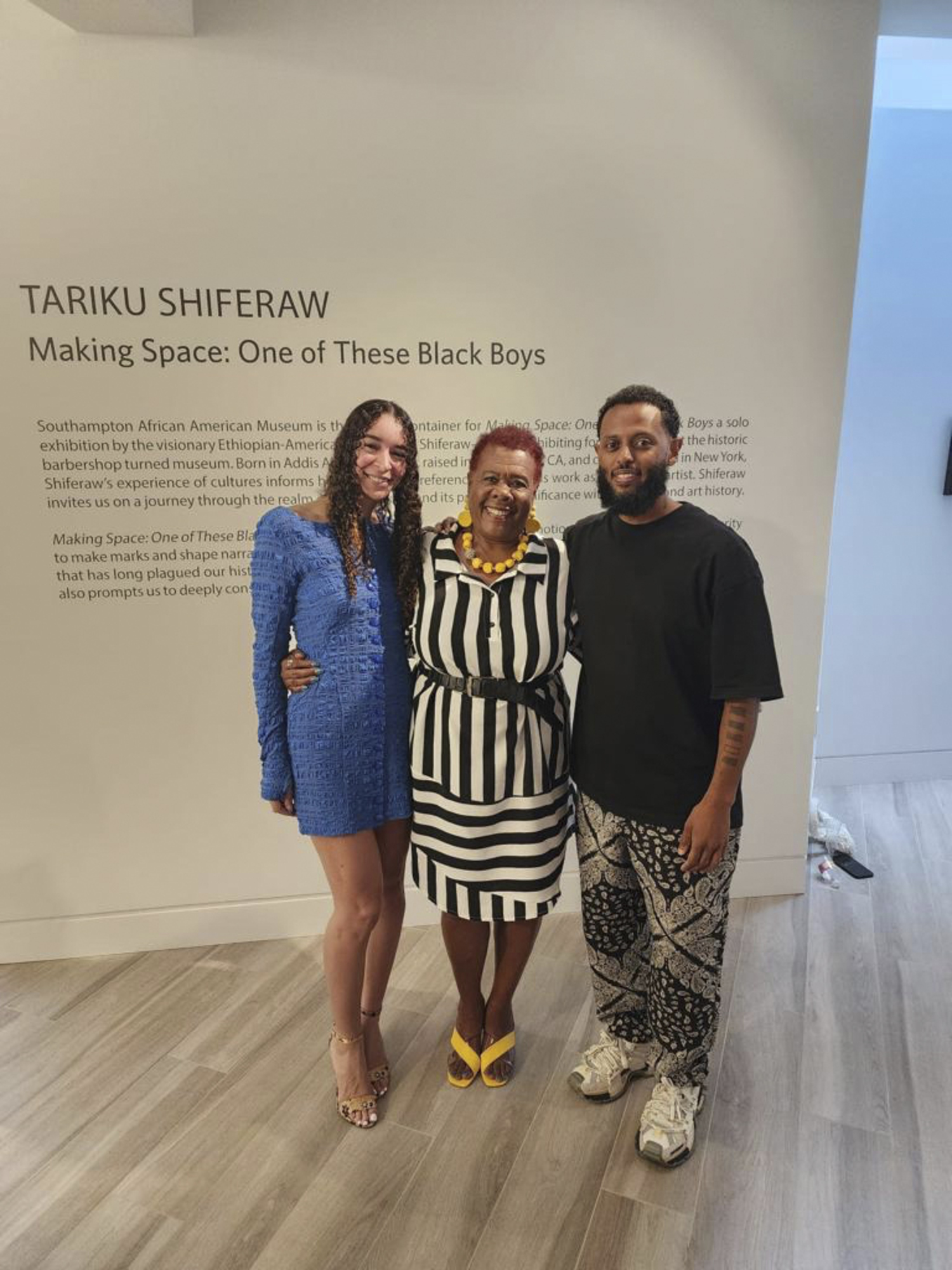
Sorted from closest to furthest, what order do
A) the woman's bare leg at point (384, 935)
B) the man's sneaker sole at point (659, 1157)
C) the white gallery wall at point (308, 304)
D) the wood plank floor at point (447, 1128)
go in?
the wood plank floor at point (447, 1128), the man's sneaker sole at point (659, 1157), the woman's bare leg at point (384, 935), the white gallery wall at point (308, 304)

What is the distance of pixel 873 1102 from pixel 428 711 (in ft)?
5.00

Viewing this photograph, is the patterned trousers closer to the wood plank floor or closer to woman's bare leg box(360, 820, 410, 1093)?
the wood plank floor

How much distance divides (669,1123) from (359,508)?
158 cm

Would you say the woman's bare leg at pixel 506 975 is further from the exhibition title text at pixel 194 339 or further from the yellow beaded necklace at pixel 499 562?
the exhibition title text at pixel 194 339

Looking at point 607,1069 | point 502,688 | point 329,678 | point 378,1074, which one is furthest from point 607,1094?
point 329,678

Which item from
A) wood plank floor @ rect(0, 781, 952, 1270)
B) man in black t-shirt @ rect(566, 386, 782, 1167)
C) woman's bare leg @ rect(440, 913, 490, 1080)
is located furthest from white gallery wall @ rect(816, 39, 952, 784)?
woman's bare leg @ rect(440, 913, 490, 1080)

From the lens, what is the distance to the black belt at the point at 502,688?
1767 millimetres

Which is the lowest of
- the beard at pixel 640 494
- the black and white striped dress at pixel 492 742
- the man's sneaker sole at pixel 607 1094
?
the man's sneaker sole at pixel 607 1094

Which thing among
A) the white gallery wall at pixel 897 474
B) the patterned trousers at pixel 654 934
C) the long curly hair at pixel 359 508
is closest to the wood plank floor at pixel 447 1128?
the patterned trousers at pixel 654 934

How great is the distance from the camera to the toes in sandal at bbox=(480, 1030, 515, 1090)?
83.1 inches

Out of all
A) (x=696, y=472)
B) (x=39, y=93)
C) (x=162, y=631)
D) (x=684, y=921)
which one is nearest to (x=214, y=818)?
(x=162, y=631)

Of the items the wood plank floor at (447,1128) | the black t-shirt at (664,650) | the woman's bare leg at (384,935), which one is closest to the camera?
the black t-shirt at (664,650)

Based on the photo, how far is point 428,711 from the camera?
5.96 ft

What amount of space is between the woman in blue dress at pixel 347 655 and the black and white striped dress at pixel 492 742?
2.7 inches
